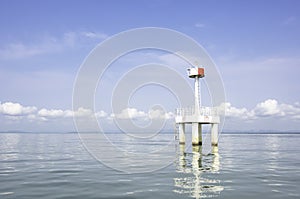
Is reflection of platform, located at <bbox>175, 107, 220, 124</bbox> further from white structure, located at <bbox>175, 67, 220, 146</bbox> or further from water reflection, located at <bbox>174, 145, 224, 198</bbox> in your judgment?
water reflection, located at <bbox>174, 145, 224, 198</bbox>

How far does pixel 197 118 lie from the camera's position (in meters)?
50.0

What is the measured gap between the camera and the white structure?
50237mm

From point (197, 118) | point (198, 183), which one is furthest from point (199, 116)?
point (198, 183)

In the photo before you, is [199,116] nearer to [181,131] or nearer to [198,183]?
[181,131]

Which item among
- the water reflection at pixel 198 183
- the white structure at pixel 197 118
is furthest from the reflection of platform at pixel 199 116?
the water reflection at pixel 198 183

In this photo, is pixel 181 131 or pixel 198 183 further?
pixel 181 131

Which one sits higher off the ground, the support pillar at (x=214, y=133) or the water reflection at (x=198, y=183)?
the support pillar at (x=214, y=133)

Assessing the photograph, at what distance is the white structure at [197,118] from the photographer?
50237 mm

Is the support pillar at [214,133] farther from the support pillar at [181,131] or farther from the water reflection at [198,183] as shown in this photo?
the water reflection at [198,183]

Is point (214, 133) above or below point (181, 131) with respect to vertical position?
below

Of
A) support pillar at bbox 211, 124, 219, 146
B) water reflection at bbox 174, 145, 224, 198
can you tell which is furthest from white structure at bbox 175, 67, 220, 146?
water reflection at bbox 174, 145, 224, 198

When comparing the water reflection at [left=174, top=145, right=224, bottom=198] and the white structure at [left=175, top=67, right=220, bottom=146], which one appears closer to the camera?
the water reflection at [left=174, top=145, right=224, bottom=198]

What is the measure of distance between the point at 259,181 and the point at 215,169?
6100 millimetres

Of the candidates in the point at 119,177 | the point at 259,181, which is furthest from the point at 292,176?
the point at 119,177
